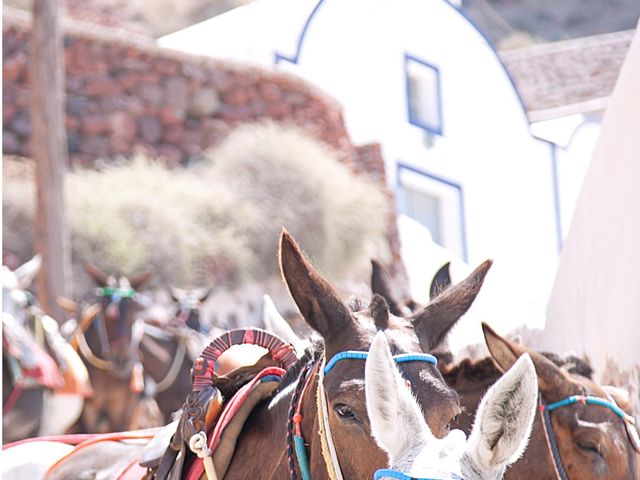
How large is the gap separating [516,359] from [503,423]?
1580mm

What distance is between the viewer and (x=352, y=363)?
9.55 feet

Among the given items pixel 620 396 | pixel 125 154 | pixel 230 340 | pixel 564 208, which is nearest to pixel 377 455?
pixel 230 340

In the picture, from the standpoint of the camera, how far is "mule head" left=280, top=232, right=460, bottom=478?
2789mm

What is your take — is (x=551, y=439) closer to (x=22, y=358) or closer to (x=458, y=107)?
(x=22, y=358)

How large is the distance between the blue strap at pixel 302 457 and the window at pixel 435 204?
1705 centimetres

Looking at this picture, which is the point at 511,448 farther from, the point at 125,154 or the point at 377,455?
the point at 125,154

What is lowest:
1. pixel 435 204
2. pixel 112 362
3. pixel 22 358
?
pixel 435 204

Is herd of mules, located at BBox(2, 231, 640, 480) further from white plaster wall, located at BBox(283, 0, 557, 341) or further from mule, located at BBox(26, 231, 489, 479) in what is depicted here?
white plaster wall, located at BBox(283, 0, 557, 341)

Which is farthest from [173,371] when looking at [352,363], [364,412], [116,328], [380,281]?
[364,412]

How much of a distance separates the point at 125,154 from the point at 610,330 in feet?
58.4

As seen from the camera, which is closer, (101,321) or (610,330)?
(610,330)

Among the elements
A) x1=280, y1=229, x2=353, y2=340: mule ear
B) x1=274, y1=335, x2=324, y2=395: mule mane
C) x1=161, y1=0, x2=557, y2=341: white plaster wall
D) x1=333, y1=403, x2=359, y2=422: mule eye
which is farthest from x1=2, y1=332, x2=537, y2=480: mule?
x1=161, y1=0, x2=557, y2=341: white plaster wall

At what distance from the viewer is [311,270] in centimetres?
300

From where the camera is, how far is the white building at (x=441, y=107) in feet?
65.4
